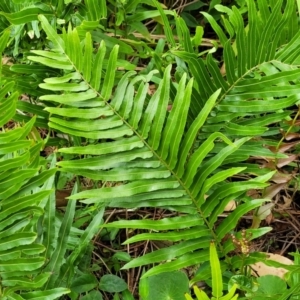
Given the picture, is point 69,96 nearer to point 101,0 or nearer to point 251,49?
point 101,0

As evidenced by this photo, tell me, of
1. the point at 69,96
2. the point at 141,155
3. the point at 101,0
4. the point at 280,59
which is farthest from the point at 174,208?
the point at 101,0

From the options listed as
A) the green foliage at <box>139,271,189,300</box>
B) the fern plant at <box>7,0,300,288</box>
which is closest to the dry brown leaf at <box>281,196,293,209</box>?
the fern plant at <box>7,0,300,288</box>

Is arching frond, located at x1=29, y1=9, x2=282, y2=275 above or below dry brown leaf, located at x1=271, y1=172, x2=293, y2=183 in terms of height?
above

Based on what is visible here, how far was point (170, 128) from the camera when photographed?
1268mm

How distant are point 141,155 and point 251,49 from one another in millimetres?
432

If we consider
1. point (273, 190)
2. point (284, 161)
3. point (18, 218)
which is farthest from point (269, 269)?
point (18, 218)

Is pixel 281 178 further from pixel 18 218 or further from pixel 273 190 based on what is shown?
pixel 18 218

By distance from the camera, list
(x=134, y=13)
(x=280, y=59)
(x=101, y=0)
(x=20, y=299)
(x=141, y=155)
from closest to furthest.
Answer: (x=20, y=299) < (x=141, y=155) < (x=280, y=59) < (x=101, y=0) < (x=134, y=13)

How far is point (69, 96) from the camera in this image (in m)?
1.26

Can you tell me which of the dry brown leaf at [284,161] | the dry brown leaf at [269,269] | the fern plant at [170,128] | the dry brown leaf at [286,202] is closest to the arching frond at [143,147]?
the fern plant at [170,128]

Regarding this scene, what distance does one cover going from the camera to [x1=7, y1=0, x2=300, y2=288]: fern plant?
1.25 metres

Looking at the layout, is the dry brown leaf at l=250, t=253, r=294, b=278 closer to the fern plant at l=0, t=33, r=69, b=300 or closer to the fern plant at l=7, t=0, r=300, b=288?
the fern plant at l=7, t=0, r=300, b=288

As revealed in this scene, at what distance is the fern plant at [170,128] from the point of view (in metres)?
1.25

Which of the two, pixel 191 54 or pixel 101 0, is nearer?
pixel 191 54
